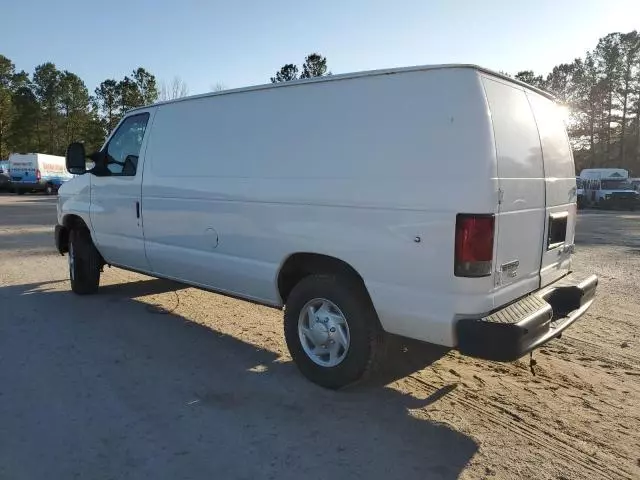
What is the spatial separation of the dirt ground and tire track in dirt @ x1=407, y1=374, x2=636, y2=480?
12 mm

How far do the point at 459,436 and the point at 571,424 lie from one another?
0.80m

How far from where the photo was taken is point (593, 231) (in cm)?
1719

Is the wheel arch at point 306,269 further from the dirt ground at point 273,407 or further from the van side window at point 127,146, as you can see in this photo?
the van side window at point 127,146

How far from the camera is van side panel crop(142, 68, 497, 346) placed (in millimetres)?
3404

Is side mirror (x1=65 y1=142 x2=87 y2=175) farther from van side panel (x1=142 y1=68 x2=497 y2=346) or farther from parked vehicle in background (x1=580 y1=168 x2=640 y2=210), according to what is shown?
parked vehicle in background (x1=580 y1=168 x2=640 y2=210)

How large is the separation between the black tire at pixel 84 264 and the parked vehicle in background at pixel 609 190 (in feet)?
110

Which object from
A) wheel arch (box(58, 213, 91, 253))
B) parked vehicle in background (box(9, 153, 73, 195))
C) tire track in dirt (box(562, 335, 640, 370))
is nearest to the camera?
tire track in dirt (box(562, 335, 640, 370))

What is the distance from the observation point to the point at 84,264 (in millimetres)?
6973

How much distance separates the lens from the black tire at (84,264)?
697cm

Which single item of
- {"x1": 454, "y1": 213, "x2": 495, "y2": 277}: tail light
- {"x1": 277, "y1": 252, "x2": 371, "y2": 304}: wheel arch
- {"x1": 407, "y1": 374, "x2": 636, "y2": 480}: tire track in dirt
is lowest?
{"x1": 407, "y1": 374, "x2": 636, "y2": 480}: tire track in dirt

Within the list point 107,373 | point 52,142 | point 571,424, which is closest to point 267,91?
point 107,373

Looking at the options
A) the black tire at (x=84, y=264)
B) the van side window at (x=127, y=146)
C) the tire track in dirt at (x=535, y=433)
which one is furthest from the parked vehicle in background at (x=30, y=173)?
the tire track in dirt at (x=535, y=433)

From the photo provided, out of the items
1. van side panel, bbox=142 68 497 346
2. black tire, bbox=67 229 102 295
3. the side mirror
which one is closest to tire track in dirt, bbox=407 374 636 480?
van side panel, bbox=142 68 497 346

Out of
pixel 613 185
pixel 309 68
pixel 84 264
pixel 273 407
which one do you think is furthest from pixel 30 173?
pixel 613 185
